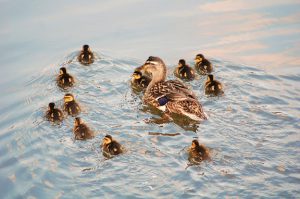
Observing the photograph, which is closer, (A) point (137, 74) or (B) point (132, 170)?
(B) point (132, 170)

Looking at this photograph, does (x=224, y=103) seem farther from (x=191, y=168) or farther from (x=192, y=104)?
(x=191, y=168)

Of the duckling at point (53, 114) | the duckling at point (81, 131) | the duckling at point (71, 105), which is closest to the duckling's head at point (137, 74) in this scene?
the duckling at point (71, 105)

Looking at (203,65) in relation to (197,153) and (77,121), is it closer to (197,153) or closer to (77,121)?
(77,121)

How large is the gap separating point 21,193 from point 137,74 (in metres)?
3.38

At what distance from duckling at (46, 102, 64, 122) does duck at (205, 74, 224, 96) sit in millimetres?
1933

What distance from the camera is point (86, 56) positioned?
10.2 metres

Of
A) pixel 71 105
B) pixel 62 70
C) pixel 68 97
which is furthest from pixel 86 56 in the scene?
pixel 71 105

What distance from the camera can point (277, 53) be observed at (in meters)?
10.1

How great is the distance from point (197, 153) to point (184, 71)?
9.07 feet

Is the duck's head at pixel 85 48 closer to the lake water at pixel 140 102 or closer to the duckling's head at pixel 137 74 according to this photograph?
the lake water at pixel 140 102

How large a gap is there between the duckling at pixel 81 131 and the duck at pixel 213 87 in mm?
1819

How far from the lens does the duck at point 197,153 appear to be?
23.6ft

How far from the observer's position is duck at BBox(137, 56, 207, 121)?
8.67 metres

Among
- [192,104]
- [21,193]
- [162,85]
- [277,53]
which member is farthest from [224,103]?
[21,193]
